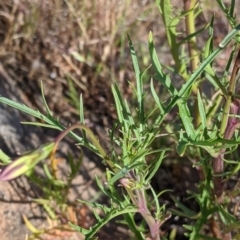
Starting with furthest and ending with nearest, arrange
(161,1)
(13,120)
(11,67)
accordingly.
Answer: (11,67) < (13,120) < (161,1)

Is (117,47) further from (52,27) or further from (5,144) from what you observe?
(5,144)

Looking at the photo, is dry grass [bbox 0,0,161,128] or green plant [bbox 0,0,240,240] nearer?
green plant [bbox 0,0,240,240]

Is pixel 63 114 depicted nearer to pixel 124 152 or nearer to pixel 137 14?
pixel 137 14

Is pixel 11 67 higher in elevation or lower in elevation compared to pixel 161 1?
lower

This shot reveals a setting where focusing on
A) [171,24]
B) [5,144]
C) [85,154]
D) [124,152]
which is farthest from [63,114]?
[124,152]

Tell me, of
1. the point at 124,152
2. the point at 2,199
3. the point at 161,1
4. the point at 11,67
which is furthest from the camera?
the point at 11,67

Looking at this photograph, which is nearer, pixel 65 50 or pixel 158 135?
pixel 158 135

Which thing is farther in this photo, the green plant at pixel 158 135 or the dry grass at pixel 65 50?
the dry grass at pixel 65 50

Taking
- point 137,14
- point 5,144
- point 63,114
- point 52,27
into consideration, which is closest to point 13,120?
point 5,144

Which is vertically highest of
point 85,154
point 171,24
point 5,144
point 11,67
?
point 171,24

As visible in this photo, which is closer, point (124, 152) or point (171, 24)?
point (124, 152)
